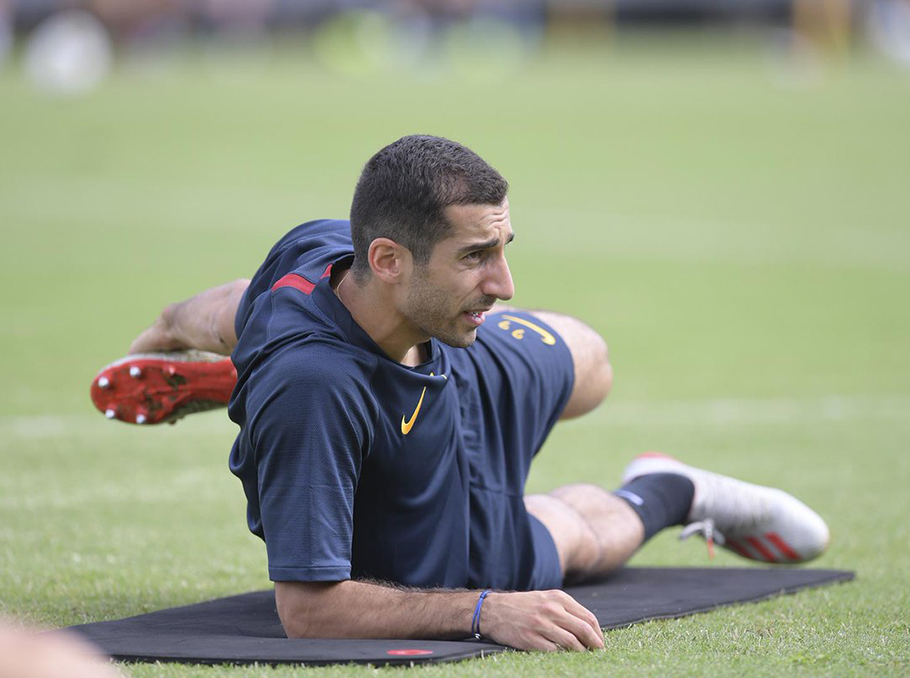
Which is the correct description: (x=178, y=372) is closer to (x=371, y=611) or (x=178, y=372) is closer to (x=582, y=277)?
(x=371, y=611)

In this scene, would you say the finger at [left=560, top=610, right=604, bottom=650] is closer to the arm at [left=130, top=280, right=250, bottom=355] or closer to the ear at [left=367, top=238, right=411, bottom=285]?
the ear at [left=367, top=238, right=411, bottom=285]

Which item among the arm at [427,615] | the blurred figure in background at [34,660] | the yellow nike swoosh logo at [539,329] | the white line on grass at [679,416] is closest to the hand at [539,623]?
the arm at [427,615]

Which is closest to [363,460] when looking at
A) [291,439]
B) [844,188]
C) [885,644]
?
[291,439]

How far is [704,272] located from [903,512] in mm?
9094

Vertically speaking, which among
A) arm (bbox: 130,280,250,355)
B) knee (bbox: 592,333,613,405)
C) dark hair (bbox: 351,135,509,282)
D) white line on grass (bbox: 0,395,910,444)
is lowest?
white line on grass (bbox: 0,395,910,444)

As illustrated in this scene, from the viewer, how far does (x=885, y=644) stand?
3.84 meters

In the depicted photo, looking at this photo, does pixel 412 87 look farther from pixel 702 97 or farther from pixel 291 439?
pixel 291 439

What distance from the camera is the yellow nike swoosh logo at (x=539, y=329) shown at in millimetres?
4879

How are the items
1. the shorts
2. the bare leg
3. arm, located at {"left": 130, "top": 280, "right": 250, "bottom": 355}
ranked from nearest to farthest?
1. the shorts
2. arm, located at {"left": 130, "top": 280, "right": 250, "bottom": 355}
3. the bare leg

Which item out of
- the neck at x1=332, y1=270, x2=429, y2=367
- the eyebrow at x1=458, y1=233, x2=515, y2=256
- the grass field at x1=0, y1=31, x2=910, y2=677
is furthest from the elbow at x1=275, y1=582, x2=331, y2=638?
the eyebrow at x1=458, y1=233, x2=515, y2=256

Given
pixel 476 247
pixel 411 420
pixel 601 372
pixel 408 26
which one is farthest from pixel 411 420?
pixel 408 26

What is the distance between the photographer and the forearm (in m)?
3.65

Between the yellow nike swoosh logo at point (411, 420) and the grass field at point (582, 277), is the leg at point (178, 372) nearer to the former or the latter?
the grass field at point (582, 277)

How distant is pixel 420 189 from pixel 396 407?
0.59 meters
